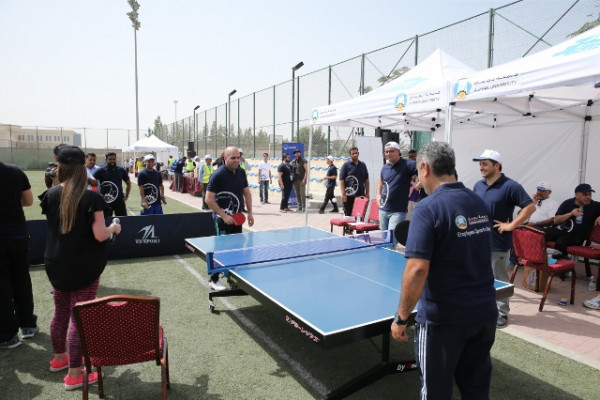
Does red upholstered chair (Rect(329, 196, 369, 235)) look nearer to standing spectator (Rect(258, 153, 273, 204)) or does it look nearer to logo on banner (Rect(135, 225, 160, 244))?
logo on banner (Rect(135, 225, 160, 244))

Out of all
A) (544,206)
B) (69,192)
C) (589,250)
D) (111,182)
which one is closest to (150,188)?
(111,182)

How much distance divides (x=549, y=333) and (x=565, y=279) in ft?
8.47

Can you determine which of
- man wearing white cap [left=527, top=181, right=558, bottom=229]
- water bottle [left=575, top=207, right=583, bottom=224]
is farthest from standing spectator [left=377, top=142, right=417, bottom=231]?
water bottle [left=575, top=207, right=583, bottom=224]

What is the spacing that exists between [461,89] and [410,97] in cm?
103

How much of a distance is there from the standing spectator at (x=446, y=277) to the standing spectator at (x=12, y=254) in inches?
151

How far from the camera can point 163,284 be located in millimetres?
6191

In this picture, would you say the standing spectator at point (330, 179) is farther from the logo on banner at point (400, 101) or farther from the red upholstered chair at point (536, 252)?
the red upholstered chair at point (536, 252)

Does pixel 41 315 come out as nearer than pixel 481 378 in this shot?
No

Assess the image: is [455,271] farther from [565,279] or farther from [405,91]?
[565,279]

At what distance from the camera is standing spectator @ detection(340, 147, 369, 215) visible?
8.96m

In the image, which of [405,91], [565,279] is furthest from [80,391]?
[565,279]

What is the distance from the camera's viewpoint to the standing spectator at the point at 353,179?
8961mm

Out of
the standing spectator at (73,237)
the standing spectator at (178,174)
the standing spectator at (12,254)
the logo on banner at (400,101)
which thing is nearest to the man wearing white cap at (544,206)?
the logo on banner at (400,101)

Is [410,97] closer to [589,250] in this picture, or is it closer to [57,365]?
[589,250]
